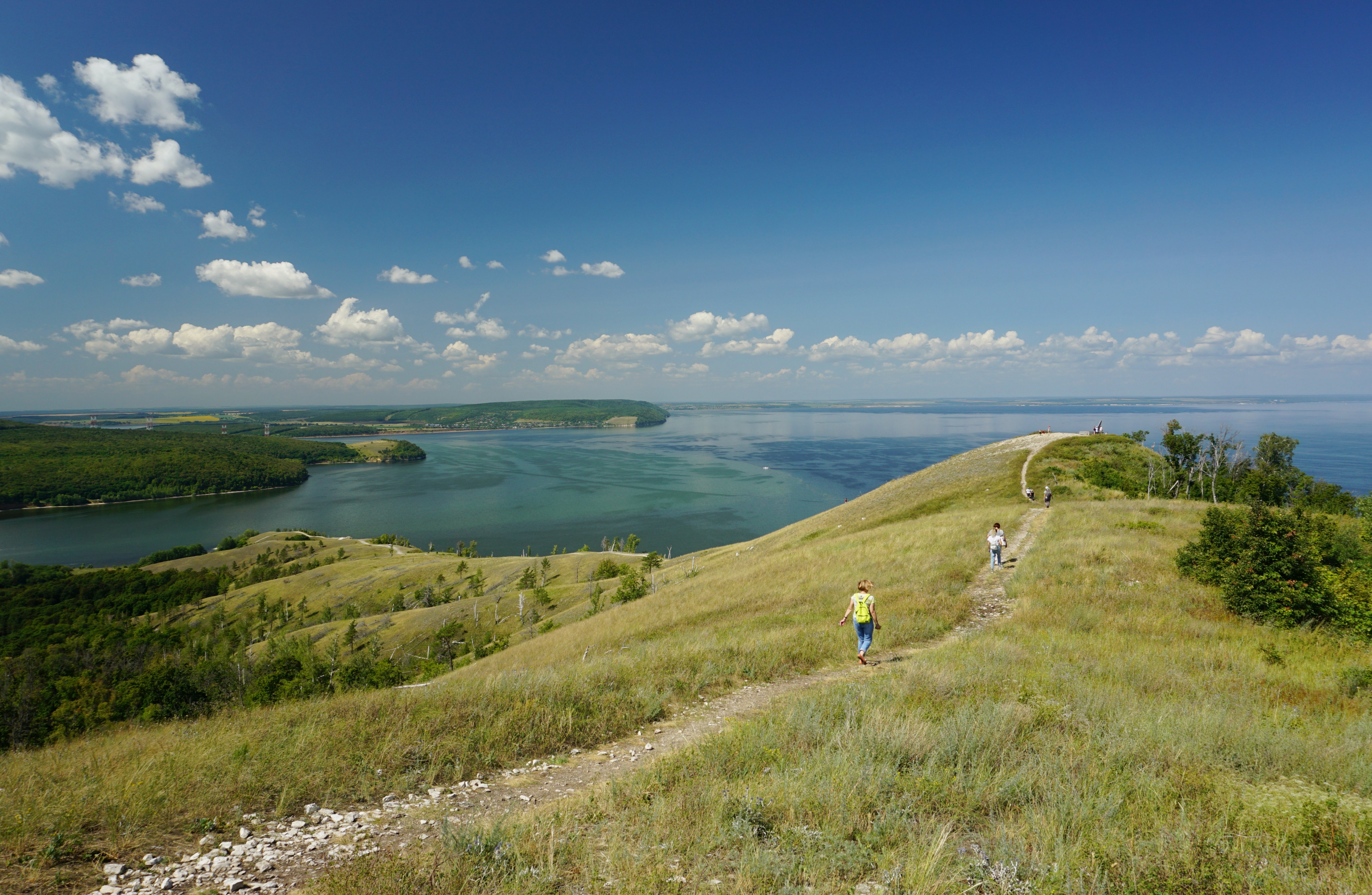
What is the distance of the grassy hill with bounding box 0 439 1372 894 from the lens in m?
4.33

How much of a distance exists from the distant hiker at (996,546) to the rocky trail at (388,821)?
1347cm

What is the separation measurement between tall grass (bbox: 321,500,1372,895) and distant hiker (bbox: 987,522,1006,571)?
33.1 ft

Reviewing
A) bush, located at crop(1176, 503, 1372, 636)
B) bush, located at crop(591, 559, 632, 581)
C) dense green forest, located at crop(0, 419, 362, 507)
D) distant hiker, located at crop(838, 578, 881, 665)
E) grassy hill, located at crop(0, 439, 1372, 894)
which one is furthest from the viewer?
dense green forest, located at crop(0, 419, 362, 507)

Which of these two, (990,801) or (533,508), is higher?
(990,801)

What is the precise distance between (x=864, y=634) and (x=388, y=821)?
8888 mm

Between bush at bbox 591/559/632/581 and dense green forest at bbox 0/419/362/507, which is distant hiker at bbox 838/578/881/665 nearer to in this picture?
bush at bbox 591/559/632/581

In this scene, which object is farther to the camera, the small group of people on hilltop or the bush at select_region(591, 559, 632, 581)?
the bush at select_region(591, 559, 632, 581)

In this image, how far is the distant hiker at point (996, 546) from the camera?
1944 centimetres

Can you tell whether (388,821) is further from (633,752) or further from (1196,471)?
(1196,471)

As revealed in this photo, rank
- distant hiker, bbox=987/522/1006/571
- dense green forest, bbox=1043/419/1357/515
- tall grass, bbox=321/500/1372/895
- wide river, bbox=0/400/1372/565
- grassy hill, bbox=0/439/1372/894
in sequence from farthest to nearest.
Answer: wide river, bbox=0/400/1372/565 → dense green forest, bbox=1043/419/1357/515 → distant hiker, bbox=987/522/1006/571 → grassy hill, bbox=0/439/1372/894 → tall grass, bbox=321/500/1372/895

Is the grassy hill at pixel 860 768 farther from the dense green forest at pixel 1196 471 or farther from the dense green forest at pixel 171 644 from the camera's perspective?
the dense green forest at pixel 1196 471

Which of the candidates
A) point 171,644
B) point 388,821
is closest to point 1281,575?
point 388,821

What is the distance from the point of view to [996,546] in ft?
63.8

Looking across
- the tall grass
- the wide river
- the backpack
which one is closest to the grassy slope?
the backpack
